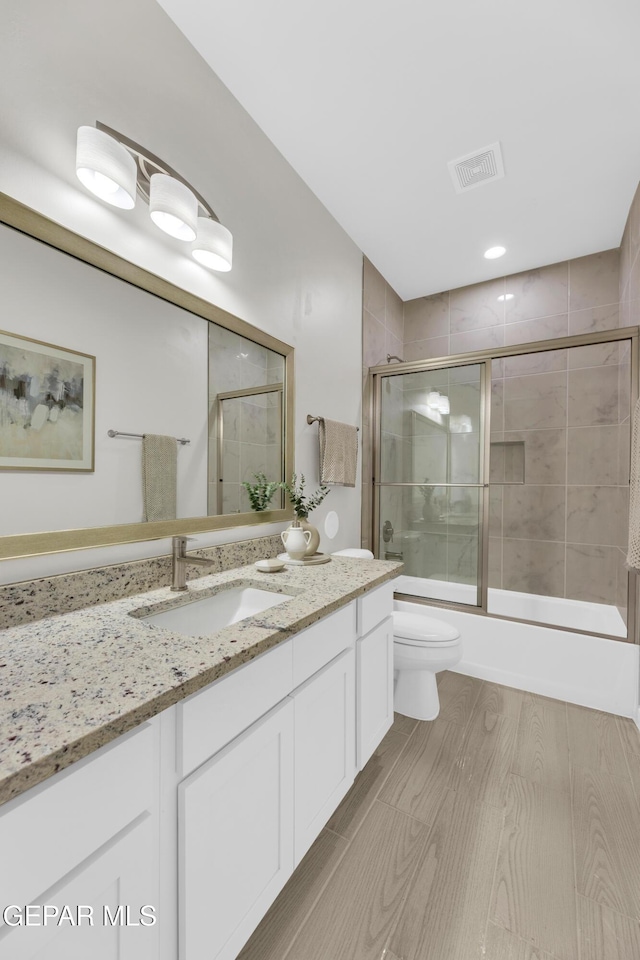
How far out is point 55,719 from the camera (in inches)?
23.0

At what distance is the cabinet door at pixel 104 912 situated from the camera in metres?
0.52

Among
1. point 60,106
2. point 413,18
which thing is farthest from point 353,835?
point 413,18

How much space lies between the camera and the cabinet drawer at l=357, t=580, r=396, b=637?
4.66 ft

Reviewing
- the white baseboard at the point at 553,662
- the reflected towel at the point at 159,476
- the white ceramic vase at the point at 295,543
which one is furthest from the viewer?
the white baseboard at the point at 553,662

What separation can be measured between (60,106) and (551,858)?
258 cm

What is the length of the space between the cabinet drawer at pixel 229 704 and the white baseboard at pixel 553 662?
1828 millimetres

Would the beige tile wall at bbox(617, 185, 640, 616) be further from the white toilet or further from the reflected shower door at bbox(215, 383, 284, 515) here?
the reflected shower door at bbox(215, 383, 284, 515)

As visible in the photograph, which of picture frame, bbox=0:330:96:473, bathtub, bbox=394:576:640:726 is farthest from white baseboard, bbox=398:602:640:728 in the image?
picture frame, bbox=0:330:96:473

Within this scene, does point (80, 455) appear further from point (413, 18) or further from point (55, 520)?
point (413, 18)

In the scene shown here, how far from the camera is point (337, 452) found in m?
2.28

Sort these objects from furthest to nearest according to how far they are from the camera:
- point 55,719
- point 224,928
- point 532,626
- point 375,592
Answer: point 532,626, point 375,592, point 224,928, point 55,719

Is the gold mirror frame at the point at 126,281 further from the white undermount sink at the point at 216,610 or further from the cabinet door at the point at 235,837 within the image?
the cabinet door at the point at 235,837

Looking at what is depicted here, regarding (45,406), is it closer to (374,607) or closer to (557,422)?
(374,607)

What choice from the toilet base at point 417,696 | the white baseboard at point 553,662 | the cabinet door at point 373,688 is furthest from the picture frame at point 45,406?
the white baseboard at point 553,662
